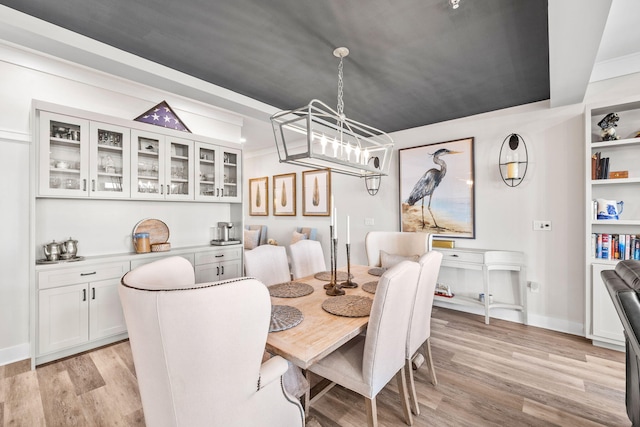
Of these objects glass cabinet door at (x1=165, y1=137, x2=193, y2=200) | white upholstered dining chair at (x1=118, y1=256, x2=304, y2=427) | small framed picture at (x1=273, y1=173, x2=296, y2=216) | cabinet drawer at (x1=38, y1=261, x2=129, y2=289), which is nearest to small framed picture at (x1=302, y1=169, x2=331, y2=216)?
small framed picture at (x1=273, y1=173, x2=296, y2=216)

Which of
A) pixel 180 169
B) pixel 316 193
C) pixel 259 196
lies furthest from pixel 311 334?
pixel 259 196

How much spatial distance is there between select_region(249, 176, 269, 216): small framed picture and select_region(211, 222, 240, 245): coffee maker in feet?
6.77

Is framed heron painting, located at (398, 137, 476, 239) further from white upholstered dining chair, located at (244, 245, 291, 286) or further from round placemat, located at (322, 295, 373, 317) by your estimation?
round placemat, located at (322, 295, 373, 317)

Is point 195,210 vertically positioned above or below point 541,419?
above

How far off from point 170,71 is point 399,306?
2.60 metres

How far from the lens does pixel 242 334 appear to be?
931 millimetres

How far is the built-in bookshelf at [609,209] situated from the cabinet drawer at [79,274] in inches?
176

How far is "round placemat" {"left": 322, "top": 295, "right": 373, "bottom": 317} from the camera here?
5.24 feet

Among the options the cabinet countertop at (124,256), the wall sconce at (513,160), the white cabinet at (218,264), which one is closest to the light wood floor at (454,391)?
the cabinet countertop at (124,256)

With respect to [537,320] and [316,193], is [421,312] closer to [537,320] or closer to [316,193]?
[537,320]

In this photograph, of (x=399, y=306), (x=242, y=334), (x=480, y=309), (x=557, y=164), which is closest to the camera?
(x=242, y=334)

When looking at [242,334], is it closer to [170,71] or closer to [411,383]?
[411,383]

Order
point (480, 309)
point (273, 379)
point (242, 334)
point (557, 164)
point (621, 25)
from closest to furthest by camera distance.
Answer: point (242, 334), point (273, 379), point (621, 25), point (557, 164), point (480, 309)

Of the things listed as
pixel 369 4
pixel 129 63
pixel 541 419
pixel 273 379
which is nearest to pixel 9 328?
pixel 129 63
